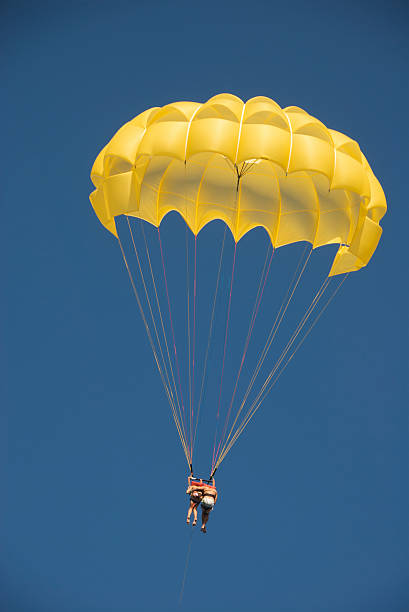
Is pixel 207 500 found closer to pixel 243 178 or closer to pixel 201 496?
pixel 201 496

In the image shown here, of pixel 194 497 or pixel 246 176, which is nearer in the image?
pixel 194 497

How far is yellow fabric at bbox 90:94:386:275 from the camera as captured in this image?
1180cm

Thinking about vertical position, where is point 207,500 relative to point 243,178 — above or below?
below

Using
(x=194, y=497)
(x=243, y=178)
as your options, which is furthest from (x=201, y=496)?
(x=243, y=178)

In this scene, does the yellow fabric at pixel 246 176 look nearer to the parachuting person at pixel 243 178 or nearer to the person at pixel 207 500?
the parachuting person at pixel 243 178

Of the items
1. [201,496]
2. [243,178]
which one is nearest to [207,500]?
[201,496]

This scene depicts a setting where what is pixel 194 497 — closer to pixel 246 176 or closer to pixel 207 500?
pixel 207 500

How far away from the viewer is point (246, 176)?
1366 cm

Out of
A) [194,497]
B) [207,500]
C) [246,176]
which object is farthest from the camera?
[246,176]

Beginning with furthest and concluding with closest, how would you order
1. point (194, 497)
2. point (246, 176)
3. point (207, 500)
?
point (246, 176) < point (194, 497) < point (207, 500)

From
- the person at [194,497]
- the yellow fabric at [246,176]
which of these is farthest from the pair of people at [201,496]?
the yellow fabric at [246,176]

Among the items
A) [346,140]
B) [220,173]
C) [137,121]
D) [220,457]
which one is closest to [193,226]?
[220,173]

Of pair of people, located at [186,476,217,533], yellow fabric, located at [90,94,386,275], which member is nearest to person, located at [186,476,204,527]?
pair of people, located at [186,476,217,533]

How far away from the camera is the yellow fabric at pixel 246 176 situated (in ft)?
38.7
